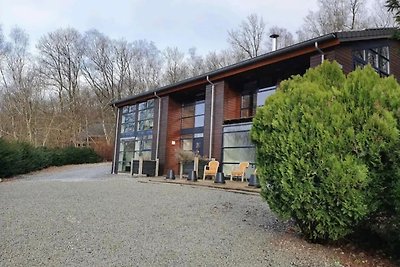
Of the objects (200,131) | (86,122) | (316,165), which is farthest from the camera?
(86,122)

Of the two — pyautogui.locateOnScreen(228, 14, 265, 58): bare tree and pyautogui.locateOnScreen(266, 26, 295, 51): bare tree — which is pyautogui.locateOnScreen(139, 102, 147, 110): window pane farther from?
pyautogui.locateOnScreen(228, 14, 265, 58): bare tree

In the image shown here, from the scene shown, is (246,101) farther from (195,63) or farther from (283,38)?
(195,63)

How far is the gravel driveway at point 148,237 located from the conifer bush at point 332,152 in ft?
1.75

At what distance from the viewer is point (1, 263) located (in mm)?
3256

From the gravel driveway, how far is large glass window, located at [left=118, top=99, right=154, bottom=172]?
40.9 ft

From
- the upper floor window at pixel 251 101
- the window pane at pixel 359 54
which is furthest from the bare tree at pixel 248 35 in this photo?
the window pane at pixel 359 54

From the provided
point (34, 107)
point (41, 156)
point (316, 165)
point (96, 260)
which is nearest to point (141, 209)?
point (96, 260)

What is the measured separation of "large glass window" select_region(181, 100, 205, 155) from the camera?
637 inches

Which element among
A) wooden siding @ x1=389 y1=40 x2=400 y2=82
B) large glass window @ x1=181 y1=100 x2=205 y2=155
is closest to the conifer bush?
wooden siding @ x1=389 y1=40 x2=400 y2=82

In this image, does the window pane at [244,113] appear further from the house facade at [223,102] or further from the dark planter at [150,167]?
the dark planter at [150,167]

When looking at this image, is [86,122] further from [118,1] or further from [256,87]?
[256,87]

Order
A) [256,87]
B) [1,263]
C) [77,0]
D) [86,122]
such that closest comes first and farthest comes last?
1. [1,263]
2. [77,0]
3. [256,87]
4. [86,122]

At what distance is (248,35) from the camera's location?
3772cm

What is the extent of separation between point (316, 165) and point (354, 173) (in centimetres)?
38
